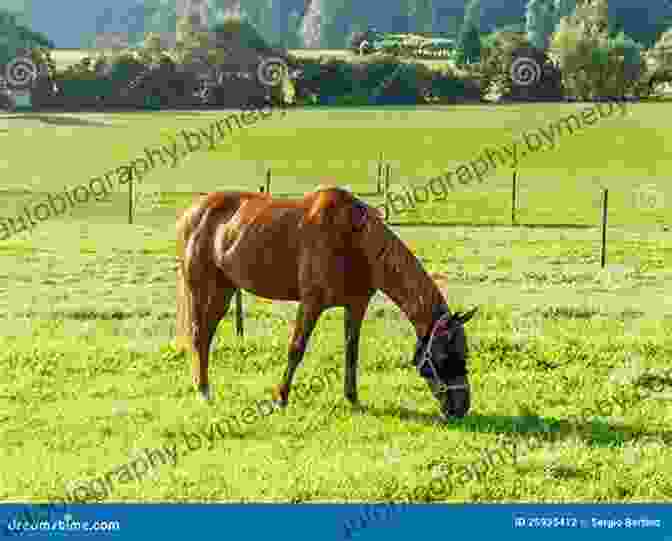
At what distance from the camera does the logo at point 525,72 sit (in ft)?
275

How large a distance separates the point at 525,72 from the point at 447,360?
256 feet

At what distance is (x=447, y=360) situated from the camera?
996cm

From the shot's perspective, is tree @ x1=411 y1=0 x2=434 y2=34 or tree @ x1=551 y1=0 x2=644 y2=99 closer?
tree @ x1=551 y1=0 x2=644 y2=99

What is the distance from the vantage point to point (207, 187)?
50219 millimetres

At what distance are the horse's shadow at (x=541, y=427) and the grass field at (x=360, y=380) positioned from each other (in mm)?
34

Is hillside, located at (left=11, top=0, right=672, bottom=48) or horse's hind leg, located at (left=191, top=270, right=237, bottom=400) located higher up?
hillside, located at (left=11, top=0, right=672, bottom=48)

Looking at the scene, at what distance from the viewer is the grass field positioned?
29.8 feet

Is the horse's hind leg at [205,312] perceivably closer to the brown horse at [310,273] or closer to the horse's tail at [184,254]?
the brown horse at [310,273]

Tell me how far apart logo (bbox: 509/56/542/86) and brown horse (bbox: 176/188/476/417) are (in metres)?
75.3

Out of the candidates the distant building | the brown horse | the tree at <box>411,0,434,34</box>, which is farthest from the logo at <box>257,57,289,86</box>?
the tree at <box>411,0,434,34</box>

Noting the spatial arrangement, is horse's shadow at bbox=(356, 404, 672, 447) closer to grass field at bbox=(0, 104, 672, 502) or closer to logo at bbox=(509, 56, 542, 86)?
grass field at bbox=(0, 104, 672, 502)

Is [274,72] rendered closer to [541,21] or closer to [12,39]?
[12,39]

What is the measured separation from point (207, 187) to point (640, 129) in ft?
127
